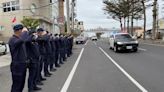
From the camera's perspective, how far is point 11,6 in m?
77.1

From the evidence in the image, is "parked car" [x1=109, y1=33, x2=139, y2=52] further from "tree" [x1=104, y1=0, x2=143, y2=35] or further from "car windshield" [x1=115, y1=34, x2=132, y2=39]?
"tree" [x1=104, y1=0, x2=143, y2=35]

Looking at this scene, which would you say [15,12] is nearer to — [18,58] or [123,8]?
[123,8]

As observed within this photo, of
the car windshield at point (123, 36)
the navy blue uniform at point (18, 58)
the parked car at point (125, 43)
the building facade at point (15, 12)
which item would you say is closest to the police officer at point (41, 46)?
the navy blue uniform at point (18, 58)

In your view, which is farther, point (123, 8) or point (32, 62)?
point (123, 8)

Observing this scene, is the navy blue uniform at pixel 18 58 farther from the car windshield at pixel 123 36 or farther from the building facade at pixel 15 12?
the building facade at pixel 15 12

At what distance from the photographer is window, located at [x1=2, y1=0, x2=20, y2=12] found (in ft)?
248

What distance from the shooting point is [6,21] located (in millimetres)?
76312

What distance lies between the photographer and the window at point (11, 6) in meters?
75.6

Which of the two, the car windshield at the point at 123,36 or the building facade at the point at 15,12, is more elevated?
the building facade at the point at 15,12

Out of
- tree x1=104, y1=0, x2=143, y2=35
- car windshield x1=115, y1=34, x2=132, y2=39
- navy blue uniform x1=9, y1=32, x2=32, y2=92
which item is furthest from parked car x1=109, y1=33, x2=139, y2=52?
tree x1=104, y1=0, x2=143, y2=35

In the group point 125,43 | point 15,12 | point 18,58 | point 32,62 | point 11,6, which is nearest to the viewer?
point 18,58

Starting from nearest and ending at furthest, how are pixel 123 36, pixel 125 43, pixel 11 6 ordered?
1. pixel 125 43
2. pixel 123 36
3. pixel 11 6

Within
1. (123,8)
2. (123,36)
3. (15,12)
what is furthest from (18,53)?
(123,8)

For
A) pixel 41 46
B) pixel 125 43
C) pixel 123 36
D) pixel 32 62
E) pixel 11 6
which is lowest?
pixel 125 43
